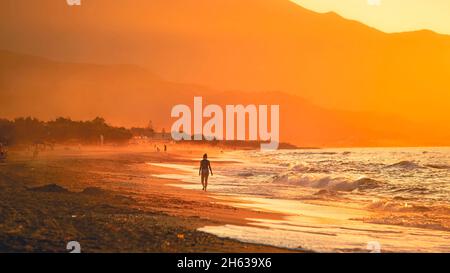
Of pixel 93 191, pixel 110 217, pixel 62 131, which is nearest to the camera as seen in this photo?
pixel 110 217

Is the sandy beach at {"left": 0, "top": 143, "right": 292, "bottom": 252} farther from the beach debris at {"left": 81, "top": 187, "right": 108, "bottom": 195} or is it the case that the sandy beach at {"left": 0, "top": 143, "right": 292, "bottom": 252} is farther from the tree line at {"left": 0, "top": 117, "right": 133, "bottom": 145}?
the tree line at {"left": 0, "top": 117, "right": 133, "bottom": 145}

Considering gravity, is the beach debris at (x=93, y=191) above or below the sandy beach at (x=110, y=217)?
above

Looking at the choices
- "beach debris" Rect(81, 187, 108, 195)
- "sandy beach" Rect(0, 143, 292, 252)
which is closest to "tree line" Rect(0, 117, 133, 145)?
"beach debris" Rect(81, 187, 108, 195)

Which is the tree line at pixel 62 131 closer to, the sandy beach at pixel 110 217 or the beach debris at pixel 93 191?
the beach debris at pixel 93 191

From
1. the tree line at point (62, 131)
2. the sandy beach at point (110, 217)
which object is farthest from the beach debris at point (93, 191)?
the tree line at point (62, 131)

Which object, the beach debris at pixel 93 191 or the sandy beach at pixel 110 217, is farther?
the beach debris at pixel 93 191

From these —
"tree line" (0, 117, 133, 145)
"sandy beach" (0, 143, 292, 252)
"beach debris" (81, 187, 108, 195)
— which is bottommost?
"sandy beach" (0, 143, 292, 252)

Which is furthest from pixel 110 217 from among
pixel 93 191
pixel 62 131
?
pixel 62 131

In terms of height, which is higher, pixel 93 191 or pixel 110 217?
pixel 93 191

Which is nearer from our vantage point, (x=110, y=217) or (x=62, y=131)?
(x=110, y=217)

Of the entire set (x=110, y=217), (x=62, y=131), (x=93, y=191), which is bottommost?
(x=110, y=217)

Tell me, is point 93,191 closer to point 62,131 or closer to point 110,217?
point 110,217

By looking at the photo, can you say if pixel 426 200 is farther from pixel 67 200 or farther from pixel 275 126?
pixel 275 126
